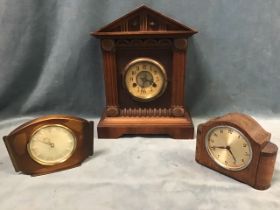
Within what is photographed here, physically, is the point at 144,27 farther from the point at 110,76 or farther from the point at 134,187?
the point at 134,187

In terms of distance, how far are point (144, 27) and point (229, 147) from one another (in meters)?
0.57

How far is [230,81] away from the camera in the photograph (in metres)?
1.47

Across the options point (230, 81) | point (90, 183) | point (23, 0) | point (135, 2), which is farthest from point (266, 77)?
point (23, 0)

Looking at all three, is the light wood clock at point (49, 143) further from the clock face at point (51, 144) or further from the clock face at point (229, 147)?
the clock face at point (229, 147)

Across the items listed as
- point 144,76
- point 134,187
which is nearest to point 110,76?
point 144,76

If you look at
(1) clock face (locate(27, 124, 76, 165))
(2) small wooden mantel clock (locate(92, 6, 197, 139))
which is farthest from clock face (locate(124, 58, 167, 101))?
(1) clock face (locate(27, 124, 76, 165))

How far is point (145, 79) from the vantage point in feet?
4.17

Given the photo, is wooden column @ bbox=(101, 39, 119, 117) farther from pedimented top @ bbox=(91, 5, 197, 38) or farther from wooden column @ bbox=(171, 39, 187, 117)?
wooden column @ bbox=(171, 39, 187, 117)

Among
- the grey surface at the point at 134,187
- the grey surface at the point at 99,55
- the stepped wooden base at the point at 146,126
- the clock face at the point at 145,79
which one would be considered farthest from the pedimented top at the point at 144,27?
the grey surface at the point at 134,187

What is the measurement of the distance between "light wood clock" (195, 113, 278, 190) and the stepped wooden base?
0.74 ft

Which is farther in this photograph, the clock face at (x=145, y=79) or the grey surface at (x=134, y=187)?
the clock face at (x=145, y=79)

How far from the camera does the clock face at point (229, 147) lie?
94cm

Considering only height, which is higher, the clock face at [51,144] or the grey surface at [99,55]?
the grey surface at [99,55]

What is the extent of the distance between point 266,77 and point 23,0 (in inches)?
47.4
